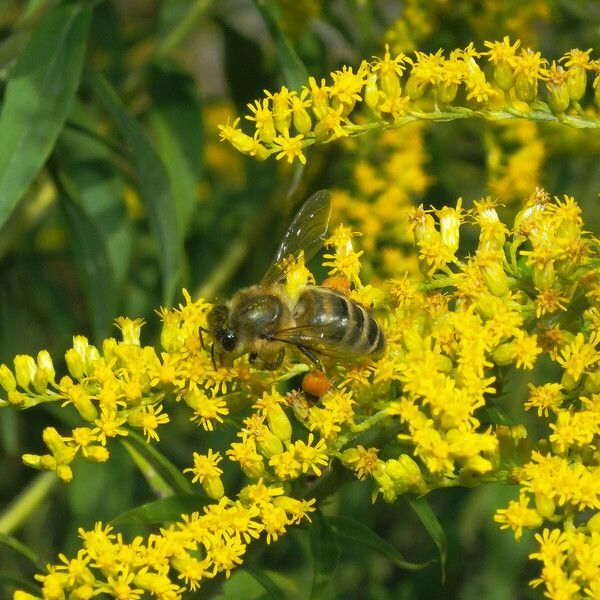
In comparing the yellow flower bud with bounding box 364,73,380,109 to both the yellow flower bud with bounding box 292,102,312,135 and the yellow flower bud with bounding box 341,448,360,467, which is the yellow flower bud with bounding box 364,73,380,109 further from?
the yellow flower bud with bounding box 341,448,360,467

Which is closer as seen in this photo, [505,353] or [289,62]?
[505,353]

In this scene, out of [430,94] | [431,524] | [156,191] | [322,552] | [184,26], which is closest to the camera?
[431,524]

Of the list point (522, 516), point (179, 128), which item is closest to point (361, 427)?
point (522, 516)

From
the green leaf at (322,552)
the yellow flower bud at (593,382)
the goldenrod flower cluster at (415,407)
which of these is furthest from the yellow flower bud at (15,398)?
the yellow flower bud at (593,382)

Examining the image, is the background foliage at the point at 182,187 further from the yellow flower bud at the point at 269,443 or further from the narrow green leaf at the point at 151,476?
the yellow flower bud at the point at 269,443

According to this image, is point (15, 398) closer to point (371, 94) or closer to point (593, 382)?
point (371, 94)

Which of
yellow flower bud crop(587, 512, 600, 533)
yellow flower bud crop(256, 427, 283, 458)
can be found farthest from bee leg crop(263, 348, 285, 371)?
yellow flower bud crop(587, 512, 600, 533)
